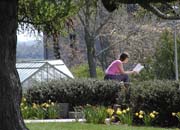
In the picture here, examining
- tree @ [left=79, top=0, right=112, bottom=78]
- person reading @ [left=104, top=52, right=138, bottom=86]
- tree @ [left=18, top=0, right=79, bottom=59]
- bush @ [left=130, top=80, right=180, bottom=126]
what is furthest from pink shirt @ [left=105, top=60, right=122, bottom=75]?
tree @ [left=79, top=0, right=112, bottom=78]

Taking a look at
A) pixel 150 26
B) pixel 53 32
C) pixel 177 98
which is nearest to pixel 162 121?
pixel 177 98

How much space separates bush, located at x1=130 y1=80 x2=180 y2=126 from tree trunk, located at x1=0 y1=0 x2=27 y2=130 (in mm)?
5256

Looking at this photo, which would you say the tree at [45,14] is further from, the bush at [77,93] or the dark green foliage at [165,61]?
the dark green foliage at [165,61]

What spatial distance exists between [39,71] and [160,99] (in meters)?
6.52

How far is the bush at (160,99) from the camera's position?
39.9ft

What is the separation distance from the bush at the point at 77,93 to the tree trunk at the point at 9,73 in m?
7.64

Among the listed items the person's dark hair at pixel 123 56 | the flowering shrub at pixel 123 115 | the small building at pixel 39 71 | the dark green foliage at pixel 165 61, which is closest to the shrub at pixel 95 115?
the flowering shrub at pixel 123 115

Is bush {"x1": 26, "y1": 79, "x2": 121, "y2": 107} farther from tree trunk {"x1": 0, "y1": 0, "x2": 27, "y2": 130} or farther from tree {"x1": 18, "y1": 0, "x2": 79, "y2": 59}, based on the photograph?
tree trunk {"x1": 0, "y1": 0, "x2": 27, "y2": 130}

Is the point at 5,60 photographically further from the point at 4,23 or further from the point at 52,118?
the point at 52,118

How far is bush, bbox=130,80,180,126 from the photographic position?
39.9ft

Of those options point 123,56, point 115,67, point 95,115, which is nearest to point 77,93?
point 115,67

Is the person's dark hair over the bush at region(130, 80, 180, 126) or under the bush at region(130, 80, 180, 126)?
over

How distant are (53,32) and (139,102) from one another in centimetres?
256

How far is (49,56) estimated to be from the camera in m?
37.0
